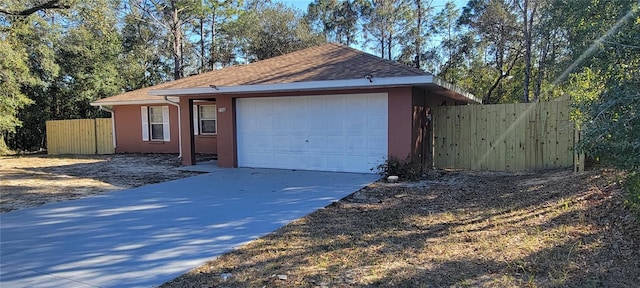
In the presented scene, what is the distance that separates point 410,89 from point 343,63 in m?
2.13

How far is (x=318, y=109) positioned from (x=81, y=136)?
44.6 feet

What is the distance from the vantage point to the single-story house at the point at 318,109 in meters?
9.09

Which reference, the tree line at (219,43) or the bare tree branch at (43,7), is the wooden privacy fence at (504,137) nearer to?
the tree line at (219,43)

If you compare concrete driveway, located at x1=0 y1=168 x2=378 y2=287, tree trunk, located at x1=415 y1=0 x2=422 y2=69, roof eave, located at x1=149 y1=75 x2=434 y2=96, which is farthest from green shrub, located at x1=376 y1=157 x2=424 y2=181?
tree trunk, located at x1=415 y1=0 x2=422 y2=69

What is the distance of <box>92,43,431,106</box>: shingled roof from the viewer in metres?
9.05

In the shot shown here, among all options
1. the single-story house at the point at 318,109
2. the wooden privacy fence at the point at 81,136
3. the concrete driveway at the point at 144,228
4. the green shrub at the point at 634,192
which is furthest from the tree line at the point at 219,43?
the green shrub at the point at 634,192

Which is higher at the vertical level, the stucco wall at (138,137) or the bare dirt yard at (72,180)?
the stucco wall at (138,137)

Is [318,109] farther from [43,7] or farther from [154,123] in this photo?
[154,123]

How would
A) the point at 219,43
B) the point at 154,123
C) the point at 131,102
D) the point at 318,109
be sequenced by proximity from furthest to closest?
the point at 219,43 < the point at 154,123 < the point at 131,102 < the point at 318,109

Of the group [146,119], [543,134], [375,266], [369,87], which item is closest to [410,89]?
[369,87]

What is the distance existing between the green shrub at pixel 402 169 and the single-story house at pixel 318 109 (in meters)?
0.17

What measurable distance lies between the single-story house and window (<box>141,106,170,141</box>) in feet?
17.0

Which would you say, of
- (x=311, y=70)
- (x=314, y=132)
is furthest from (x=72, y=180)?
(x=311, y=70)

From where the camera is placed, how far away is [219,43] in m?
27.3
